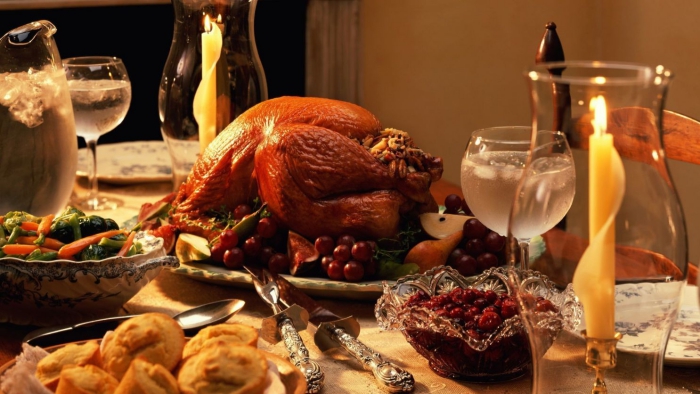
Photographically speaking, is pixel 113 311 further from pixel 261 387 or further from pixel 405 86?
pixel 405 86

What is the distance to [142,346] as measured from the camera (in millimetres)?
757

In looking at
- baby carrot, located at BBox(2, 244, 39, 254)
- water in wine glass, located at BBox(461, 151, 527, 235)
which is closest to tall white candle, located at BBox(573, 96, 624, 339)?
water in wine glass, located at BBox(461, 151, 527, 235)

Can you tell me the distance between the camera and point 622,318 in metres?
0.62

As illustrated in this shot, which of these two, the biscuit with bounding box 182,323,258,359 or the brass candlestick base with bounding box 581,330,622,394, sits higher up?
the brass candlestick base with bounding box 581,330,622,394

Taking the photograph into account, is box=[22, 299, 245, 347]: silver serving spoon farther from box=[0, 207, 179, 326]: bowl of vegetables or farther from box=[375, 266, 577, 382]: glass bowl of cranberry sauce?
box=[375, 266, 577, 382]: glass bowl of cranberry sauce

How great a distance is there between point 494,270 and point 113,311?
0.48 meters

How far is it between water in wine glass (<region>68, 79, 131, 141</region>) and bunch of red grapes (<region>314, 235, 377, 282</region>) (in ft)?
1.96

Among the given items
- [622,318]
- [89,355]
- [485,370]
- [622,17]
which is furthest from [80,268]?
[622,17]

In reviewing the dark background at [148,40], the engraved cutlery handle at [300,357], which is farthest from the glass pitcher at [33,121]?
the dark background at [148,40]

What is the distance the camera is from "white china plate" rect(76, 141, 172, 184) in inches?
75.4

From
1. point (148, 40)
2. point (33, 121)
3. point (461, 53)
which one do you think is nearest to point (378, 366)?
point (33, 121)

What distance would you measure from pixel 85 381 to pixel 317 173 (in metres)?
0.70

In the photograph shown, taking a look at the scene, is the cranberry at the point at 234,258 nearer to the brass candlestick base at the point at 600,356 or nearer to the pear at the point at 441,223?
the pear at the point at 441,223

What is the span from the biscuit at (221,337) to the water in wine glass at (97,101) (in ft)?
3.14
